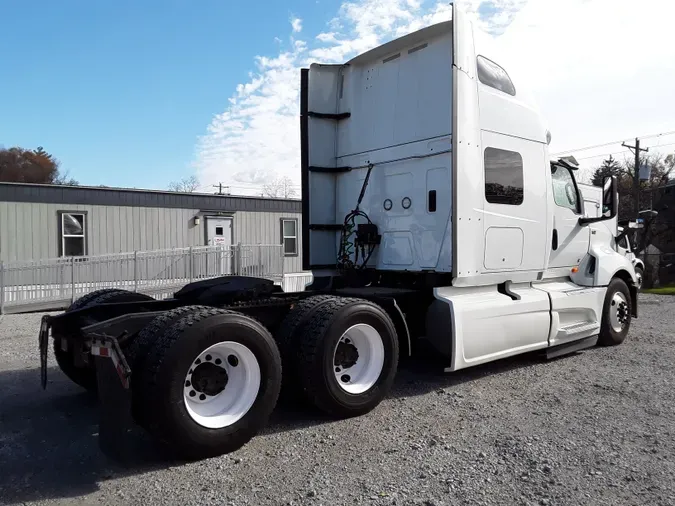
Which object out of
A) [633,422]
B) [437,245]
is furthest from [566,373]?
[437,245]

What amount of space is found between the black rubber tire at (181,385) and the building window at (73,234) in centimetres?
1268

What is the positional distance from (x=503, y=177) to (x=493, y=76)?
1.15 meters

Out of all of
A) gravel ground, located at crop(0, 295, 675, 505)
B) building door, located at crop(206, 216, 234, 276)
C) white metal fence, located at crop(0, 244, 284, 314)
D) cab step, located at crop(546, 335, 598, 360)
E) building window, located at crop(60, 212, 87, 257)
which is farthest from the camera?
building door, located at crop(206, 216, 234, 276)

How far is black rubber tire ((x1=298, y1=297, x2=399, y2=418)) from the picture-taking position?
4.44 meters

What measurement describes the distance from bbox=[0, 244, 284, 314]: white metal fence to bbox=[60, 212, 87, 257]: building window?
1.45 meters

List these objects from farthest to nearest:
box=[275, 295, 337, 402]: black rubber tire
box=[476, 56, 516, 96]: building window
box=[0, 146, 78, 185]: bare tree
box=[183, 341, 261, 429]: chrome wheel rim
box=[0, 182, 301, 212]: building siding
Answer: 1. box=[0, 146, 78, 185]: bare tree
2. box=[0, 182, 301, 212]: building siding
3. box=[476, 56, 516, 96]: building window
4. box=[275, 295, 337, 402]: black rubber tire
5. box=[183, 341, 261, 429]: chrome wheel rim

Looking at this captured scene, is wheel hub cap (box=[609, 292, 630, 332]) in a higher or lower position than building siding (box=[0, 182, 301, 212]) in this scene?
lower

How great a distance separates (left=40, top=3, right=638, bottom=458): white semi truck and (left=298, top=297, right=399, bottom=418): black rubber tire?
0.05ft

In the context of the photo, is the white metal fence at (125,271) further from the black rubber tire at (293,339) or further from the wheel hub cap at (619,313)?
the wheel hub cap at (619,313)

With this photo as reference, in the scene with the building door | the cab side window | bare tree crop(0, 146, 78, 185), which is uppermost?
bare tree crop(0, 146, 78, 185)

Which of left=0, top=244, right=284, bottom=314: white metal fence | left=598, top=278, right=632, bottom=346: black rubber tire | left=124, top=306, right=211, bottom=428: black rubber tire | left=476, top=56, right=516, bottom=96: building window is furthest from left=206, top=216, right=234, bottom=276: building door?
left=124, top=306, right=211, bottom=428: black rubber tire

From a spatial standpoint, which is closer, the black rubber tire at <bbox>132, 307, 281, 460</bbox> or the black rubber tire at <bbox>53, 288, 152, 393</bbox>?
the black rubber tire at <bbox>132, 307, 281, 460</bbox>

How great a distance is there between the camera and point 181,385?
3.67 m

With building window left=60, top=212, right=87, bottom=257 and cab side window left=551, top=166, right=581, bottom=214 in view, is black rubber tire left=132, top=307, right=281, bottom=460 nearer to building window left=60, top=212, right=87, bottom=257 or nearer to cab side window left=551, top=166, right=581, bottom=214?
cab side window left=551, top=166, right=581, bottom=214
